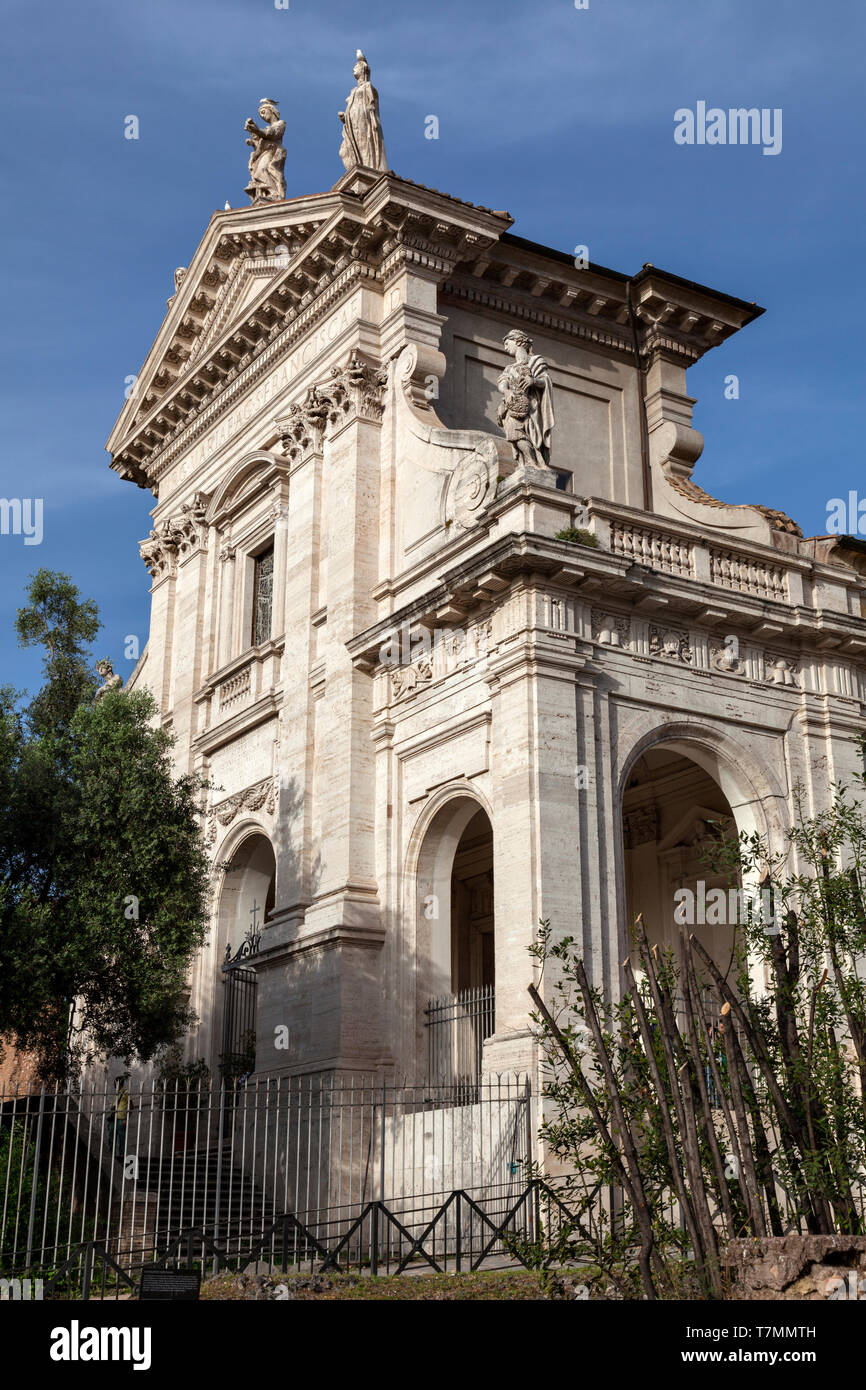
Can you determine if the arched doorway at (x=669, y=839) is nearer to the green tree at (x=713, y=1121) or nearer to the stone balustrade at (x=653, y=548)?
the stone balustrade at (x=653, y=548)

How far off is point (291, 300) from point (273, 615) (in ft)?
15.8

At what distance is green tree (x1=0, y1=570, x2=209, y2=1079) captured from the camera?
15648 millimetres

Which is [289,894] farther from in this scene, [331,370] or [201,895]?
[331,370]

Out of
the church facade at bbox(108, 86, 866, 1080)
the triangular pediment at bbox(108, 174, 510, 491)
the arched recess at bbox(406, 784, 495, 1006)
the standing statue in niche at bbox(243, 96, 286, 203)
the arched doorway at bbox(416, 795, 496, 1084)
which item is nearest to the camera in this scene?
the church facade at bbox(108, 86, 866, 1080)

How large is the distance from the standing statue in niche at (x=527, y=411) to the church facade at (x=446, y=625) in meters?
0.04

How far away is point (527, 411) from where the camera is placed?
1716cm

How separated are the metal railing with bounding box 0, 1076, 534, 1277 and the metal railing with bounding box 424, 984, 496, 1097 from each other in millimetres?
262

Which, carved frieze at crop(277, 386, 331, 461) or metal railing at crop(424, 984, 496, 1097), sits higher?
carved frieze at crop(277, 386, 331, 461)

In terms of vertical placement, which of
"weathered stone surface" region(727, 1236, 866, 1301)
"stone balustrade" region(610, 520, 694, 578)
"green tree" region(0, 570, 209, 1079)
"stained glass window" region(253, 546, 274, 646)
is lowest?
"weathered stone surface" region(727, 1236, 866, 1301)

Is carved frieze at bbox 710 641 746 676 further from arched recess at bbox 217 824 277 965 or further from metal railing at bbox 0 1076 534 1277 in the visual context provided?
arched recess at bbox 217 824 277 965

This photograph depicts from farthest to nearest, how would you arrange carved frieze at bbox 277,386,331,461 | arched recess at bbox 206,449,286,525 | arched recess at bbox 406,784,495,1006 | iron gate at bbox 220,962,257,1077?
arched recess at bbox 206,449,286,525
carved frieze at bbox 277,386,331,461
iron gate at bbox 220,962,257,1077
arched recess at bbox 406,784,495,1006

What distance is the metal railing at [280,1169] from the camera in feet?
44.9

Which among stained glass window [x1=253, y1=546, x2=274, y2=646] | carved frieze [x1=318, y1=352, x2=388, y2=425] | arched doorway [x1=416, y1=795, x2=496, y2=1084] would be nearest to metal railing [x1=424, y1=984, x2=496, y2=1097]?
arched doorway [x1=416, y1=795, x2=496, y2=1084]

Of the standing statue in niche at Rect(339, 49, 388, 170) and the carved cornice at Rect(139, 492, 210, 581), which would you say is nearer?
the standing statue in niche at Rect(339, 49, 388, 170)
